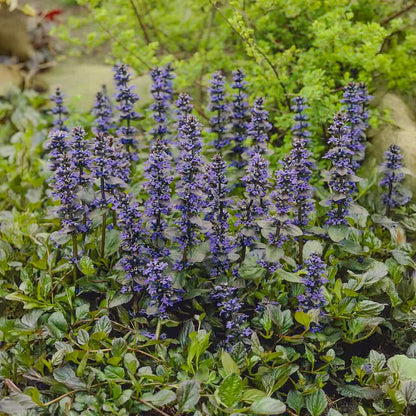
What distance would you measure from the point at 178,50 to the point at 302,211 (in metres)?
3.39

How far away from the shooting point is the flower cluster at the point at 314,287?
112 inches

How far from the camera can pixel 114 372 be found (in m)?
2.76

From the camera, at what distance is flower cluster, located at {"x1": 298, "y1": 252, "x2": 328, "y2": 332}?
2.84 meters

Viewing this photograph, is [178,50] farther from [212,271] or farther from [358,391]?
[358,391]

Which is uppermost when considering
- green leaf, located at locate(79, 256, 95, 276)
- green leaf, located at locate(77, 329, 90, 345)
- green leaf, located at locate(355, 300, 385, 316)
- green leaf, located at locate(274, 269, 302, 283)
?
green leaf, located at locate(274, 269, 302, 283)

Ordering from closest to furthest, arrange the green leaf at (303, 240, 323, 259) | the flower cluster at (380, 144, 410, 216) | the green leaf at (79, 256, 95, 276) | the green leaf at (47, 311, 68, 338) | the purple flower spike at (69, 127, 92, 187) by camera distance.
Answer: the purple flower spike at (69, 127, 92, 187) < the green leaf at (47, 311, 68, 338) < the green leaf at (79, 256, 95, 276) < the green leaf at (303, 240, 323, 259) < the flower cluster at (380, 144, 410, 216)

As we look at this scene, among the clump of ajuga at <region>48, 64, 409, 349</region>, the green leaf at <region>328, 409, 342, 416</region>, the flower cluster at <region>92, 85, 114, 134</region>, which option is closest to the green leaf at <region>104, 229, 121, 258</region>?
the clump of ajuga at <region>48, 64, 409, 349</region>

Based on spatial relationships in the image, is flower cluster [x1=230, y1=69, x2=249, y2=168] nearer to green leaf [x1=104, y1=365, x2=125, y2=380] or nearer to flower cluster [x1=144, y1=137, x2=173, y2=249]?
flower cluster [x1=144, y1=137, x2=173, y2=249]

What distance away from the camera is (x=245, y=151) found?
3758 millimetres

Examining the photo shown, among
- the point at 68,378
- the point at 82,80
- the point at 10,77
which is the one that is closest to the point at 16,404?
the point at 68,378

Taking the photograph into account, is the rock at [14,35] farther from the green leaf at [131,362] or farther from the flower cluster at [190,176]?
the green leaf at [131,362]

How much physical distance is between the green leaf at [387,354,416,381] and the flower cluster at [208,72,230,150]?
192 centimetres

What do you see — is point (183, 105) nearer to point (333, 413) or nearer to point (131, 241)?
point (131, 241)

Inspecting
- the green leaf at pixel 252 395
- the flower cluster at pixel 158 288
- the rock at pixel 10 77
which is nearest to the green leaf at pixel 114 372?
the flower cluster at pixel 158 288
